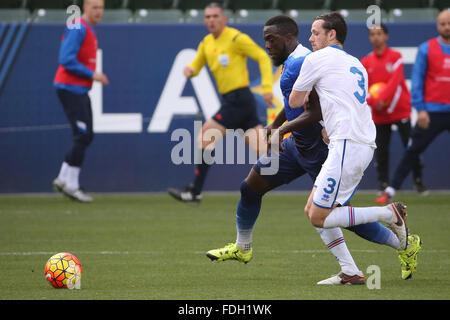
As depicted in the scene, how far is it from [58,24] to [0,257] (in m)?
7.07

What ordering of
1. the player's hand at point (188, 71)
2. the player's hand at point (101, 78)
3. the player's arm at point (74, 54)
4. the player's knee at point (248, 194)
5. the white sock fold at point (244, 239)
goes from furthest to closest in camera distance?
the player's arm at point (74, 54), the player's hand at point (101, 78), the player's hand at point (188, 71), the white sock fold at point (244, 239), the player's knee at point (248, 194)

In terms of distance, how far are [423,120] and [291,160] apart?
18.3 ft

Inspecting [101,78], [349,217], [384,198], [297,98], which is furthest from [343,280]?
[101,78]

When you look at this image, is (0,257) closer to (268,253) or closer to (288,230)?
(268,253)

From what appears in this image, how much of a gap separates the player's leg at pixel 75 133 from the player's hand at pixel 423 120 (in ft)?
15.4

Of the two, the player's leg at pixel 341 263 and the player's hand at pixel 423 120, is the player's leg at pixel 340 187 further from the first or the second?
the player's hand at pixel 423 120

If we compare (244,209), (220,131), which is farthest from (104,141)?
(244,209)

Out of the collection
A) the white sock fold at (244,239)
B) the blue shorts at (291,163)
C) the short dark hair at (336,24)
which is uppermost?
the short dark hair at (336,24)

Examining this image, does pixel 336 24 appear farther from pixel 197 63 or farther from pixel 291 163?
pixel 197 63

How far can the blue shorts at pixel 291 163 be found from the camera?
6793 millimetres

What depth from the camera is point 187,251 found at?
27.3ft

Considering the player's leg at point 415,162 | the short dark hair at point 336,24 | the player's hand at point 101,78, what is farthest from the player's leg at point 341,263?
the player's leg at point 415,162

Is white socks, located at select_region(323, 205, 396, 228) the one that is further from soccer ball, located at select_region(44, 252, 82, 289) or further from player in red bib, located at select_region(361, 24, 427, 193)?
player in red bib, located at select_region(361, 24, 427, 193)

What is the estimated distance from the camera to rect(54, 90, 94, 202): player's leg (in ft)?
41.8
